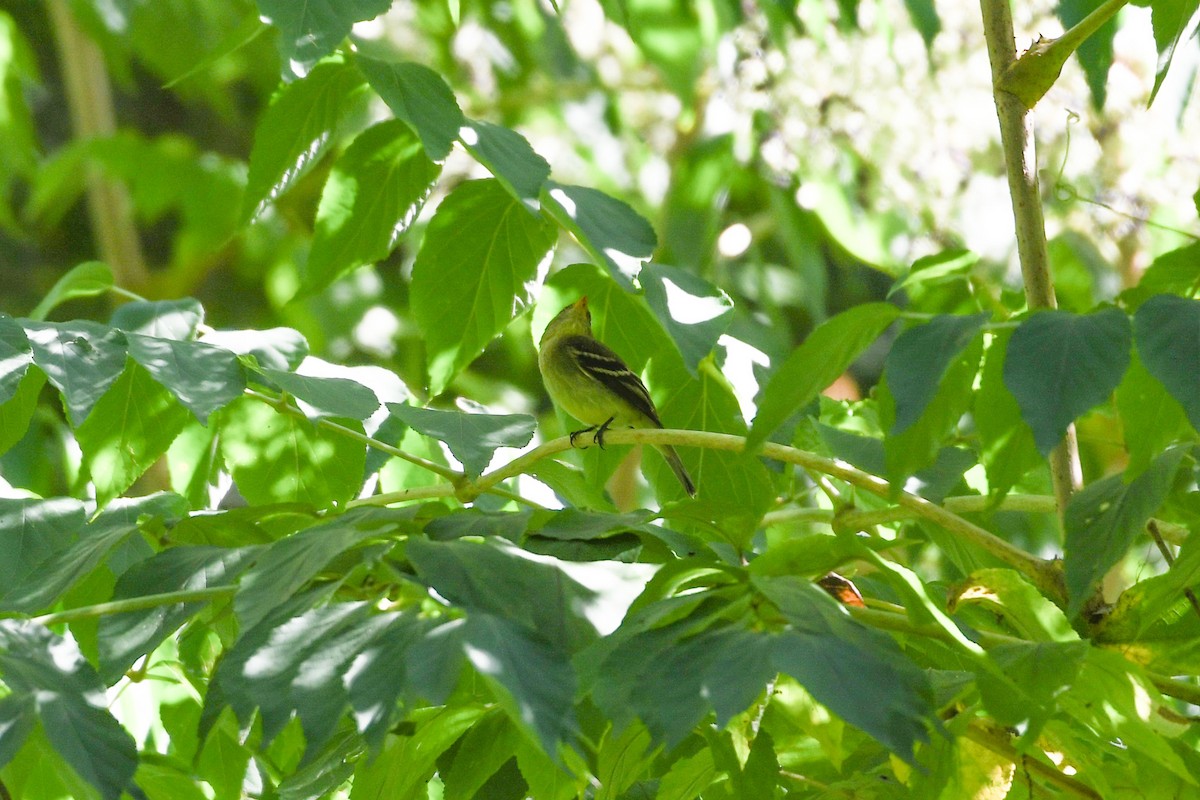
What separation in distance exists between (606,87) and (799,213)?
7.14 feet

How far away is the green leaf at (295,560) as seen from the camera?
4.97 ft

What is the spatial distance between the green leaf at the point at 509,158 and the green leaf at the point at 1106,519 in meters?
0.94

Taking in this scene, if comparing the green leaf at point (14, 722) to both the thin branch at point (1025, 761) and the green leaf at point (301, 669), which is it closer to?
the green leaf at point (301, 669)

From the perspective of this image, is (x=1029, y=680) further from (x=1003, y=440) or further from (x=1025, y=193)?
(x=1025, y=193)

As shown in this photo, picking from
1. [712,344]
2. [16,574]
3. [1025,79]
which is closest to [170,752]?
[16,574]

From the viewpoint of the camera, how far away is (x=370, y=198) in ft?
8.26

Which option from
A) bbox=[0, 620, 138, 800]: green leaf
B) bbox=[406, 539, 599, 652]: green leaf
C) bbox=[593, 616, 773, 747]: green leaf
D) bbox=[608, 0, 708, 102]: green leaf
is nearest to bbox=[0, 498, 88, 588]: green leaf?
bbox=[0, 620, 138, 800]: green leaf

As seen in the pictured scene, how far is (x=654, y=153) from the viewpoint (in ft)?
30.5

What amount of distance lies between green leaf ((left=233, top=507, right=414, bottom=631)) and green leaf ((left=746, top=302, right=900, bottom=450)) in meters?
0.49

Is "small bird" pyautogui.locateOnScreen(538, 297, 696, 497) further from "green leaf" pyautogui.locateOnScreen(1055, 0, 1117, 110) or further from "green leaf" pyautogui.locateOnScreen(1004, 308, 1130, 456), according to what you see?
"green leaf" pyautogui.locateOnScreen(1004, 308, 1130, 456)

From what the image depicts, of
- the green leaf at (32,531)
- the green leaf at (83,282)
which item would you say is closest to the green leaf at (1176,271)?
the green leaf at (32,531)

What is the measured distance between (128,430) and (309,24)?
795 millimetres

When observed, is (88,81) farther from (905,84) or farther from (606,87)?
(905,84)

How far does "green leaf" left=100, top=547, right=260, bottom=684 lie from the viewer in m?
1.70
